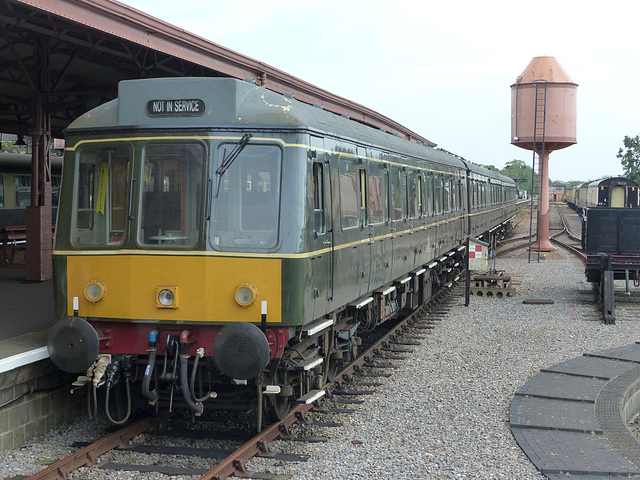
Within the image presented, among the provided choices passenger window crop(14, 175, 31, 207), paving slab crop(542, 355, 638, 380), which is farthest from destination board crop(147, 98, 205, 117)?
passenger window crop(14, 175, 31, 207)

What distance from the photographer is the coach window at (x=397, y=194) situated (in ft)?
33.7

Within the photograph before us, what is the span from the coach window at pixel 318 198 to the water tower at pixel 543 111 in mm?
24057

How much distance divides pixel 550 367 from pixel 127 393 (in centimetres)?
562

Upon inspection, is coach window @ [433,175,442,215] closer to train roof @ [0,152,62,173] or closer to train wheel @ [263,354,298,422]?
train wheel @ [263,354,298,422]

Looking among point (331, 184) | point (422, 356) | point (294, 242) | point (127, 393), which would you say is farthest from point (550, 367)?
point (127, 393)

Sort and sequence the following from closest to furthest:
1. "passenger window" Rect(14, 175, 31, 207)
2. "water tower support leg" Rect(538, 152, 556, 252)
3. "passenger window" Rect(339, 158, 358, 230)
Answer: "passenger window" Rect(339, 158, 358, 230), "passenger window" Rect(14, 175, 31, 207), "water tower support leg" Rect(538, 152, 556, 252)

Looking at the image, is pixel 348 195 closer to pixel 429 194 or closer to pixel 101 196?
pixel 101 196

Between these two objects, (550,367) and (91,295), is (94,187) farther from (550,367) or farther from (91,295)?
(550,367)

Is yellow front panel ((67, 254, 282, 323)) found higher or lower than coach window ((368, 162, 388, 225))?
lower

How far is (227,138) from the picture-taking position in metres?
6.54

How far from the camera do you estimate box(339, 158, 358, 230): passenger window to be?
7.90m

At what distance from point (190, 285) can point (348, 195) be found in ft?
7.58

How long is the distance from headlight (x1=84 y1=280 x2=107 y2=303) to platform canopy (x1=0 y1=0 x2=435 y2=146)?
11.6 feet

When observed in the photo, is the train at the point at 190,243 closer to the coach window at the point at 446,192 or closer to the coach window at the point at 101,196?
the coach window at the point at 101,196
